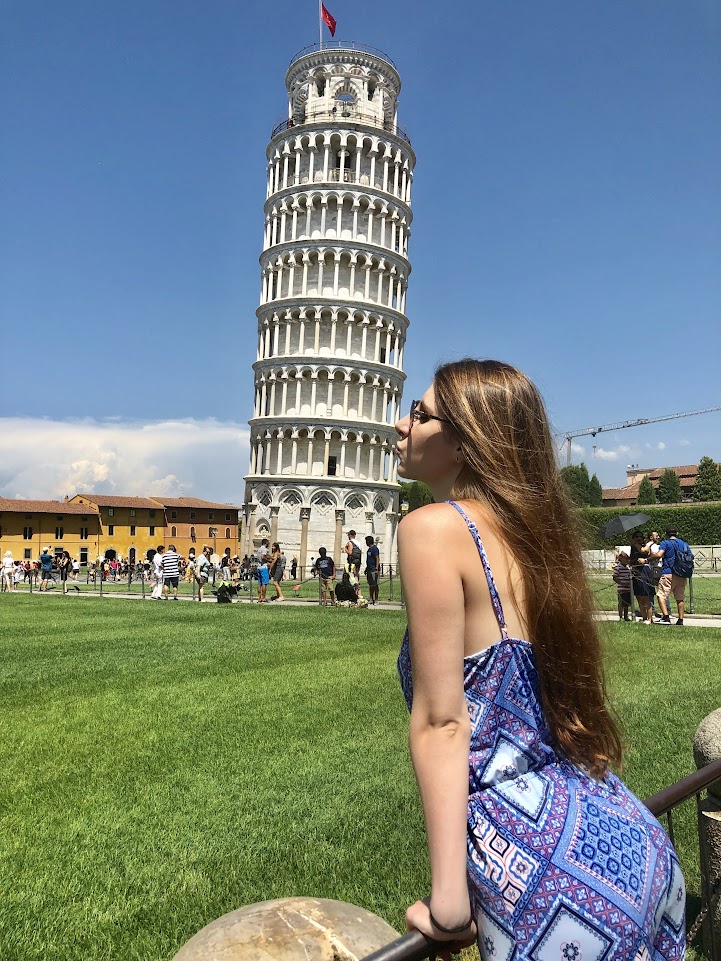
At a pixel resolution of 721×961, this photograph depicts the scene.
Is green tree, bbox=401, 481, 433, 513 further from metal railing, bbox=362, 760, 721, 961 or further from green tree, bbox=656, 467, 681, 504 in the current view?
metal railing, bbox=362, 760, 721, 961

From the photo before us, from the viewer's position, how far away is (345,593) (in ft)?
72.5

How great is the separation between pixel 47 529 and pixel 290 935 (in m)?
84.4

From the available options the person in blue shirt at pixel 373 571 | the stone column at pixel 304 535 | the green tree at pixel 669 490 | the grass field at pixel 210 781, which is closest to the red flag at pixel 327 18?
the stone column at pixel 304 535

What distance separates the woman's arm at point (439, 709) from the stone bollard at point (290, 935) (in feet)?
2.25

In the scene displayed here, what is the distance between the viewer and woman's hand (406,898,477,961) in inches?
66.2

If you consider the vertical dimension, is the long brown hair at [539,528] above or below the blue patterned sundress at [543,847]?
above

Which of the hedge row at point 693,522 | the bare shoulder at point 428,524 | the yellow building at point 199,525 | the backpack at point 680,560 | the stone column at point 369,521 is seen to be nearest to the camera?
the bare shoulder at point 428,524

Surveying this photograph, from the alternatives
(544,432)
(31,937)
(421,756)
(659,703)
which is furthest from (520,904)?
(659,703)

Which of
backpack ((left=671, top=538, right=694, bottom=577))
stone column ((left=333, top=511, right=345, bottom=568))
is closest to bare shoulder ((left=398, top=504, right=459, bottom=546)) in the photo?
backpack ((left=671, top=538, right=694, bottom=577))

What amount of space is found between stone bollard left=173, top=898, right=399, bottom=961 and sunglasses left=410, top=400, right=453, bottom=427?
1557mm

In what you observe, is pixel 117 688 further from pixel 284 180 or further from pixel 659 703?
pixel 284 180

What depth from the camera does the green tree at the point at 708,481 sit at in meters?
85.2

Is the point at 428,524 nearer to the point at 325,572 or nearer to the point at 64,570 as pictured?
the point at 325,572

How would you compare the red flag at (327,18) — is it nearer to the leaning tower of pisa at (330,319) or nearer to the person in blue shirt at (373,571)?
the leaning tower of pisa at (330,319)
